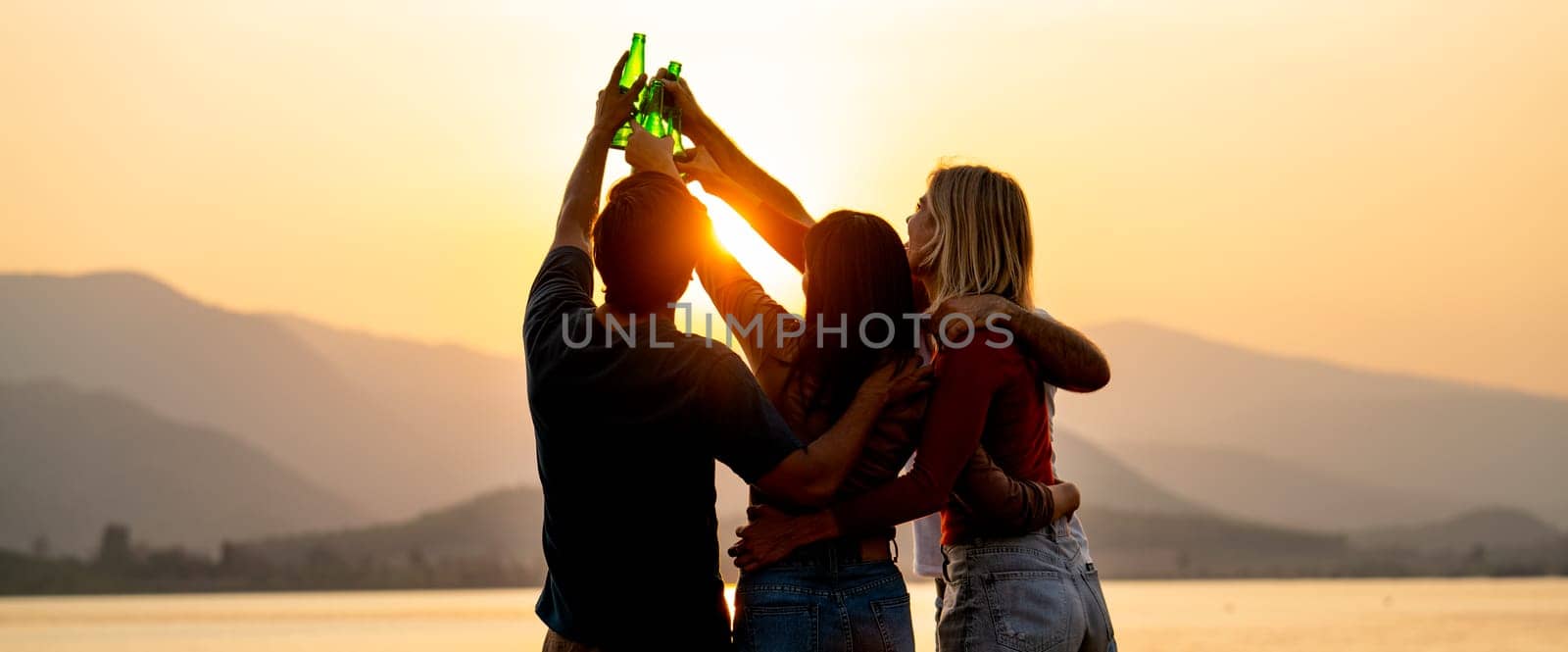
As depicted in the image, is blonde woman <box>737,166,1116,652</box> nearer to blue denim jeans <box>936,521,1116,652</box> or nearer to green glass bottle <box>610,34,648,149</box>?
blue denim jeans <box>936,521,1116,652</box>

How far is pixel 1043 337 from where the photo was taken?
4.07 m

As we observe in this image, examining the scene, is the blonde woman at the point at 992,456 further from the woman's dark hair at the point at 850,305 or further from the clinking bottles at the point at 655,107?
the clinking bottles at the point at 655,107

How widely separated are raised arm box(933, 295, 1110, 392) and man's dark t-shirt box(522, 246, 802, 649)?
67 cm

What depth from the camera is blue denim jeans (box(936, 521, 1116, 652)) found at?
3980 millimetres

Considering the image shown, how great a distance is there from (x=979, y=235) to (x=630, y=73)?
1394 mm

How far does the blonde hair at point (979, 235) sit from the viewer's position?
4129 mm

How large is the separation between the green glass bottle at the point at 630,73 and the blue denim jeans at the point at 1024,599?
1.65 meters

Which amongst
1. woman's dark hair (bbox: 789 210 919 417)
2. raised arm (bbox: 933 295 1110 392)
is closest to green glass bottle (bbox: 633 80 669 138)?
woman's dark hair (bbox: 789 210 919 417)

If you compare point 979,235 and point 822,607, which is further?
point 979,235

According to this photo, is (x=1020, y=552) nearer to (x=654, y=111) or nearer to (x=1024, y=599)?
(x=1024, y=599)

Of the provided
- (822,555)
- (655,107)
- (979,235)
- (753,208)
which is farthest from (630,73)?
(822,555)

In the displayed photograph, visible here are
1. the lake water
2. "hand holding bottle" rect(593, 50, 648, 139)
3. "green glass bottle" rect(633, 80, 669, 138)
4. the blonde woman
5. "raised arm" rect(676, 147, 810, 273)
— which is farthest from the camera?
the lake water

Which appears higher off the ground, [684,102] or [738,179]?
[684,102]

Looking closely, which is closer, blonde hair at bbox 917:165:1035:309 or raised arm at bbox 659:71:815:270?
blonde hair at bbox 917:165:1035:309
